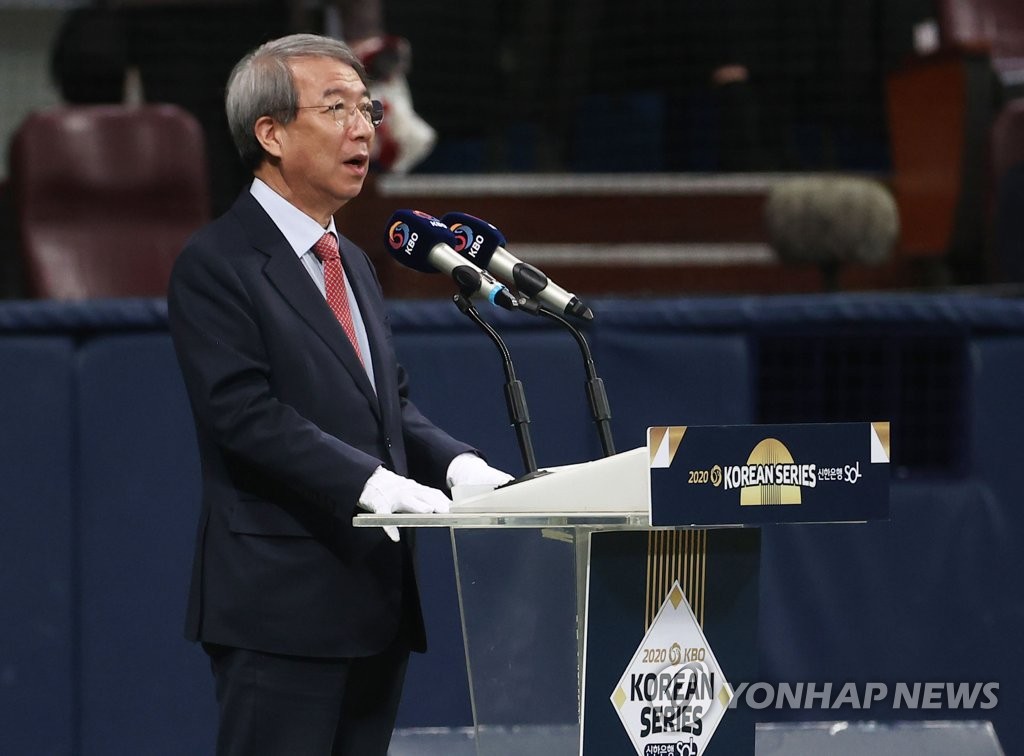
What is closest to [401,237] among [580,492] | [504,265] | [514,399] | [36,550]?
[504,265]

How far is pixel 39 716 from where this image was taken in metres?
3.17

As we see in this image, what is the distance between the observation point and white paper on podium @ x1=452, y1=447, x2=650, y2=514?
5.81 feet

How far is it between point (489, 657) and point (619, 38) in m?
4.63

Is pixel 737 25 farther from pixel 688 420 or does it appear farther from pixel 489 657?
pixel 489 657

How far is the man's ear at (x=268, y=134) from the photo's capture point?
80.2 inches

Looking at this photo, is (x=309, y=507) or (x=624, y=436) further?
(x=624, y=436)

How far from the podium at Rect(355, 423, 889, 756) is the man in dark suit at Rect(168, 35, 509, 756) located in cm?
20

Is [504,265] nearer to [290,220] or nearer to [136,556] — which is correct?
[290,220]

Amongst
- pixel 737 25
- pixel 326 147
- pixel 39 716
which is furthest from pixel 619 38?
pixel 326 147

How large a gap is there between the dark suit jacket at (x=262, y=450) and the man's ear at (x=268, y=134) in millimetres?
82

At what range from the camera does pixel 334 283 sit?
6.88 feet

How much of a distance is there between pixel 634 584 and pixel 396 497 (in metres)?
0.30

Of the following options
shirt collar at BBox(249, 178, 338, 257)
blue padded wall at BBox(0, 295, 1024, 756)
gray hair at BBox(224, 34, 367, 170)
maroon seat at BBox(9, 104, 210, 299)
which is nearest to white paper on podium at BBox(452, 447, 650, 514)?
shirt collar at BBox(249, 178, 338, 257)

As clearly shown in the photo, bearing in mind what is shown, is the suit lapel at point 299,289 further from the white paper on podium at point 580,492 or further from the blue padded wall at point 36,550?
the blue padded wall at point 36,550
